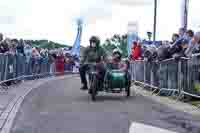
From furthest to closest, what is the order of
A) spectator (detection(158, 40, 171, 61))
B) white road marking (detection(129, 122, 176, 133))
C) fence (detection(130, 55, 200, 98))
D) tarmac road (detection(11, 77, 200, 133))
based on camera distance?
spectator (detection(158, 40, 171, 61))
fence (detection(130, 55, 200, 98))
tarmac road (detection(11, 77, 200, 133))
white road marking (detection(129, 122, 176, 133))

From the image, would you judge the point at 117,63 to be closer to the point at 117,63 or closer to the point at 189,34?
the point at 117,63

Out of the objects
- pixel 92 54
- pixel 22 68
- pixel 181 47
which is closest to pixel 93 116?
pixel 92 54

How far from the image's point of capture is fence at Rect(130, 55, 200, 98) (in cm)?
1573

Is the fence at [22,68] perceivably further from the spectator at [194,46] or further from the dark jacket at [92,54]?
the spectator at [194,46]

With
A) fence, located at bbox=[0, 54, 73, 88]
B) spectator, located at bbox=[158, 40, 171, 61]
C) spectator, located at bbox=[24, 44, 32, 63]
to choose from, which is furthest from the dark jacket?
spectator, located at bbox=[24, 44, 32, 63]

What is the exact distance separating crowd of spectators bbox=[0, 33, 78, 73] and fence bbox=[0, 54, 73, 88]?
0.37 feet

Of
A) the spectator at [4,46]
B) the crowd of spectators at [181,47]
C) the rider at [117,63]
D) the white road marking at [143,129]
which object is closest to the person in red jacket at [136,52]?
the crowd of spectators at [181,47]

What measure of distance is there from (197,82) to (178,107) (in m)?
1.08

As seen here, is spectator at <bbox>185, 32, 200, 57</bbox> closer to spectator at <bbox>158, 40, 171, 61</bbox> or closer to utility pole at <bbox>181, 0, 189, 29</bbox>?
spectator at <bbox>158, 40, 171, 61</bbox>

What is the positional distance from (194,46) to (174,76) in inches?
65.1

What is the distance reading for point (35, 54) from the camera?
3156 centimetres

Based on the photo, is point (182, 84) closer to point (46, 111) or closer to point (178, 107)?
point (178, 107)

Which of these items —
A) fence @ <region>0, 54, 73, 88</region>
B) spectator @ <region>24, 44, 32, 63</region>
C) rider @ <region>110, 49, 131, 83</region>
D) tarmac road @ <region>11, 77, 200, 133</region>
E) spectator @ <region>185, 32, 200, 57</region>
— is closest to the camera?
tarmac road @ <region>11, 77, 200, 133</region>

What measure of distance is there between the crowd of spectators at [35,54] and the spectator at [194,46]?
25.6 ft
